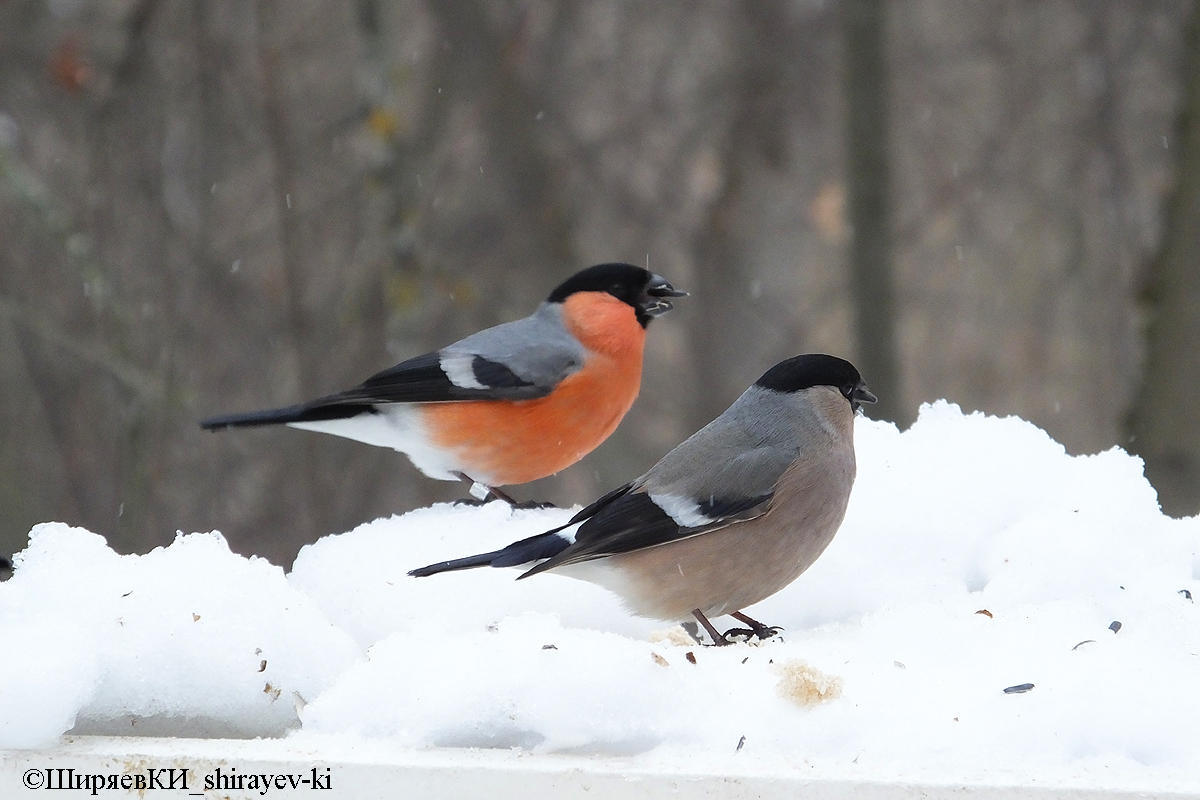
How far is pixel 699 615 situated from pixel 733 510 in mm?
247

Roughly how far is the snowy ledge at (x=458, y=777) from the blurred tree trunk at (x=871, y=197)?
5105 millimetres

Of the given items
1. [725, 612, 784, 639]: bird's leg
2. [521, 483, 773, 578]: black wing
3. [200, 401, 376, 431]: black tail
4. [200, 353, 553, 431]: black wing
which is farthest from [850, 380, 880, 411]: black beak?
[200, 401, 376, 431]: black tail

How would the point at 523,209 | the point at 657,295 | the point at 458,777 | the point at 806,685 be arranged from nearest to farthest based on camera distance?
the point at 458,777 → the point at 806,685 → the point at 657,295 → the point at 523,209

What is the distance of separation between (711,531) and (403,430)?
1438 mm

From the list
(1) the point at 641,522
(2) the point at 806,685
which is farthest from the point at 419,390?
(2) the point at 806,685

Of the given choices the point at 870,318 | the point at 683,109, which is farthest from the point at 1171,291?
the point at 683,109

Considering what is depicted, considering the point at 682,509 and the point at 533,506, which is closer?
the point at 682,509

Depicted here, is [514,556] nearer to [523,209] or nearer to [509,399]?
[509,399]

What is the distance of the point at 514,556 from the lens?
2650mm

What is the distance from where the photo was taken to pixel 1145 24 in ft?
22.4

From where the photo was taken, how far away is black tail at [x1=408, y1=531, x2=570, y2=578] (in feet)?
8.48

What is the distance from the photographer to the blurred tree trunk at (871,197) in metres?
6.68

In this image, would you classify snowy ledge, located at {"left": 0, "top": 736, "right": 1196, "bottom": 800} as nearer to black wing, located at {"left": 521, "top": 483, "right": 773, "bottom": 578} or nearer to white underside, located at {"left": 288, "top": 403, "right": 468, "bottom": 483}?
black wing, located at {"left": 521, "top": 483, "right": 773, "bottom": 578}

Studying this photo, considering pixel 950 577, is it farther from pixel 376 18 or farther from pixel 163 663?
pixel 376 18
